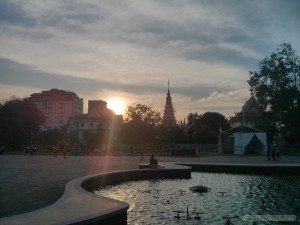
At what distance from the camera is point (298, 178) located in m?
21.8

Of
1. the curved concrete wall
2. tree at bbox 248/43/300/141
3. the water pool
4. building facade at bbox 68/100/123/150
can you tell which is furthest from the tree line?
the curved concrete wall

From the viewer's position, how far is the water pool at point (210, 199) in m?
11.3

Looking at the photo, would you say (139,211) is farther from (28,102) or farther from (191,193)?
(28,102)

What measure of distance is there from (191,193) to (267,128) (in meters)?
52.2

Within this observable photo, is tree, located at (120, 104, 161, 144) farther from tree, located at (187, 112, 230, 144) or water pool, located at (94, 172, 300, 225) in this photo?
water pool, located at (94, 172, 300, 225)

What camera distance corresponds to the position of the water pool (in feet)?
37.2

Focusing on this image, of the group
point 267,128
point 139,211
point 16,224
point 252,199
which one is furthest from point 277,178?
point 267,128

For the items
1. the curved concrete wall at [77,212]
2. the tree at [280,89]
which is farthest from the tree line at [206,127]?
the curved concrete wall at [77,212]

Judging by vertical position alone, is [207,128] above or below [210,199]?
above

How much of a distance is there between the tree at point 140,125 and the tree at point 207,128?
8206mm

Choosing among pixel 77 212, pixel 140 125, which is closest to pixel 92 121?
pixel 140 125

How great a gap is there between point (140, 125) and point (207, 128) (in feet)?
46.8

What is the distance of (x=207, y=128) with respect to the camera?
7562 cm

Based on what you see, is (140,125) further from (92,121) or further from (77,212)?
(77,212)
